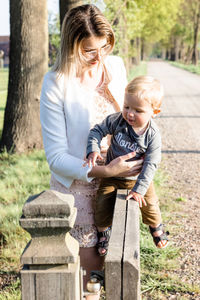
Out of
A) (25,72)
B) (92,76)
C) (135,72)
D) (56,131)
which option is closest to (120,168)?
(56,131)

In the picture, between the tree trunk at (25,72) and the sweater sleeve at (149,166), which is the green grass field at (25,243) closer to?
the tree trunk at (25,72)

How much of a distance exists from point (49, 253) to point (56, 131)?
0.92m

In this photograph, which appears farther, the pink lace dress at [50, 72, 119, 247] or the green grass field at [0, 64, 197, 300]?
the green grass field at [0, 64, 197, 300]

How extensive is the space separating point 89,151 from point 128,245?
2.40 feet

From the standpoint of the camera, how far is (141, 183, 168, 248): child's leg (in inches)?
85.0

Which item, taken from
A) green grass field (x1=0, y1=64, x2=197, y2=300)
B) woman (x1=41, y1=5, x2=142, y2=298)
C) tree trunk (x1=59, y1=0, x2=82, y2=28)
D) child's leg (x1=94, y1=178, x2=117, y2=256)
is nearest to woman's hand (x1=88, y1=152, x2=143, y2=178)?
woman (x1=41, y1=5, x2=142, y2=298)

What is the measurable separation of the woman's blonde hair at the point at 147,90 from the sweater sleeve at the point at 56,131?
1.22 ft

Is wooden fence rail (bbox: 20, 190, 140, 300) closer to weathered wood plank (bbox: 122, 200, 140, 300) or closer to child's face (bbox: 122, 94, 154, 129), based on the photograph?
weathered wood plank (bbox: 122, 200, 140, 300)

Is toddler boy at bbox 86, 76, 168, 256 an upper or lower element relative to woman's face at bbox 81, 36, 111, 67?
lower

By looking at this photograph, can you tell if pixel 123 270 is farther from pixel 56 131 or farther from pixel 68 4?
pixel 68 4

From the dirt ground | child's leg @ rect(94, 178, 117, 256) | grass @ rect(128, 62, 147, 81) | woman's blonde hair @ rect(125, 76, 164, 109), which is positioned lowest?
the dirt ground

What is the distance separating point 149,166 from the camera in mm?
1979

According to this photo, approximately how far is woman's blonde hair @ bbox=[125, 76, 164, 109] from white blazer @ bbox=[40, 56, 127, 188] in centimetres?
28

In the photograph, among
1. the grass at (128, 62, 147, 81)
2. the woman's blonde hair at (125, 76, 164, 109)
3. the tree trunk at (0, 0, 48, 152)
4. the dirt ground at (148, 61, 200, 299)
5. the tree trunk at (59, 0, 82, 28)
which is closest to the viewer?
the woman's blonde hair at (125, 76, 164, 109)
